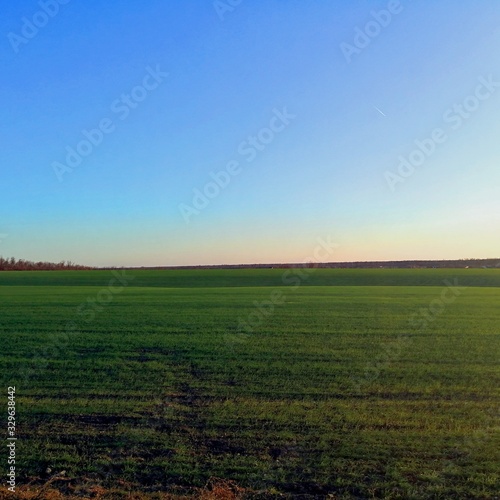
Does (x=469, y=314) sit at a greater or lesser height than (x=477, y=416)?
greater

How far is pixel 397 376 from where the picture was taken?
12664mm

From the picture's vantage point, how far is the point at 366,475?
23.6 feet

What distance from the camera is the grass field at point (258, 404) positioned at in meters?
7.24

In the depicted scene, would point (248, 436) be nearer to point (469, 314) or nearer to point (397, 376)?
Answer: point (397, 376)

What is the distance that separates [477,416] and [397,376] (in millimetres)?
3039

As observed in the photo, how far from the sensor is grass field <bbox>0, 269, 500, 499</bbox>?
7.24m

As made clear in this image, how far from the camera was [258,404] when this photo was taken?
407 inches

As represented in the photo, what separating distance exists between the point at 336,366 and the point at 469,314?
12701 millimetres

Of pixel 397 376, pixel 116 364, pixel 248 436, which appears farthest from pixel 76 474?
pixel 397 376

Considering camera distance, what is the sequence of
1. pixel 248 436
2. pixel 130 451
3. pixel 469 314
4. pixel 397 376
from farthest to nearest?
pixel 469 314
pixel 397 376
pixel 248 436
pixel 130 451

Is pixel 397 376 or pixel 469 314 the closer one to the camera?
pixel 397 376

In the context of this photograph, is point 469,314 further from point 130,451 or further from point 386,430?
point 130,451

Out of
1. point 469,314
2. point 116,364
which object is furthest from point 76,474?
point 469,314

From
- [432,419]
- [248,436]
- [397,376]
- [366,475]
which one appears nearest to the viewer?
[366,475]
